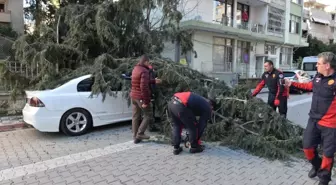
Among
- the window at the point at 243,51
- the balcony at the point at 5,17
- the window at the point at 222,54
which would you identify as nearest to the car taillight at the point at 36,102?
the balcony at the point at 5,17

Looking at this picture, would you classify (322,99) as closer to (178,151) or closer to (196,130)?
(196,130)

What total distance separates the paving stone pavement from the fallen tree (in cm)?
50

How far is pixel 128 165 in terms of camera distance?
4449mm

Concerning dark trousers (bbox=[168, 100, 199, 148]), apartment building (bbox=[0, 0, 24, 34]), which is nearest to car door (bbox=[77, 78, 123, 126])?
dark trousers (bbox=[168, 100, 199, 148])

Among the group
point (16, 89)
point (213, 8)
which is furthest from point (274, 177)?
point (213, 8)

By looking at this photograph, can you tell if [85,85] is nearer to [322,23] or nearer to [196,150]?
[196,150]

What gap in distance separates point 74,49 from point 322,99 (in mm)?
6638

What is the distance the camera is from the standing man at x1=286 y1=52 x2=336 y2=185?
3609 millimetres

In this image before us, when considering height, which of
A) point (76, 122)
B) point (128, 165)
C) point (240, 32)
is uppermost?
point (240, 32)

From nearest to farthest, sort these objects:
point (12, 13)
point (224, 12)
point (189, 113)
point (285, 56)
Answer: point (189, 113) < point (12, 13) < point (224, 12) < point (285, 56)

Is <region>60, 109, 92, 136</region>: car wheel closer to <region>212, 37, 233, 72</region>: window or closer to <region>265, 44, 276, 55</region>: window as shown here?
<region>212, 37, 233, 72</region>: window

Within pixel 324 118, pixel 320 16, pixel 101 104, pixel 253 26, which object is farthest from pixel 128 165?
pixel 320 16

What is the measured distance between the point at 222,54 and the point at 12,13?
15.0m

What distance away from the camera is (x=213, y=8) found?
66.3 feet
